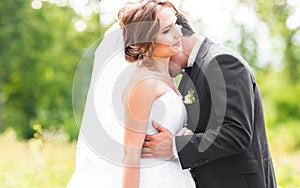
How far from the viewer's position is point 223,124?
3.17 m

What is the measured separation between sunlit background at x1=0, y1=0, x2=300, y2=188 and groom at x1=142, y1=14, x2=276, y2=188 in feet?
33.3

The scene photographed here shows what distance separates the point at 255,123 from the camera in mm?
3396

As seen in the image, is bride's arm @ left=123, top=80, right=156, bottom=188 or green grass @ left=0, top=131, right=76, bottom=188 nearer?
bride's arm @ left=123, top=80, right=156, bottom=188

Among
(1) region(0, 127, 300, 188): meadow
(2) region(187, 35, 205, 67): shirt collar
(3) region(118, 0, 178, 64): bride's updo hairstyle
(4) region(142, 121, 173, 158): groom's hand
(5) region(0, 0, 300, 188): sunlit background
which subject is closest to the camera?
(3) region(118, 0, 178, 64): bride's updo hairstyle

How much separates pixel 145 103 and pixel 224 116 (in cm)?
42

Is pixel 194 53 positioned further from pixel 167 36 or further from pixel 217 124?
pixel 217 124

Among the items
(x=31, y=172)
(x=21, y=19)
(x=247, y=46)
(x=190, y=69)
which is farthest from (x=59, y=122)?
(x=190, y=69)

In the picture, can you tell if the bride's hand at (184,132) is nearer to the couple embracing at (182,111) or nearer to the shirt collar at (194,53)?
the couple embracing at (182,111)

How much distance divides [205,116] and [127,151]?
0.46 meters

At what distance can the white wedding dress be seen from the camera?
3.23 meters

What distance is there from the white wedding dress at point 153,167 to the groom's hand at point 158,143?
4 centimetres

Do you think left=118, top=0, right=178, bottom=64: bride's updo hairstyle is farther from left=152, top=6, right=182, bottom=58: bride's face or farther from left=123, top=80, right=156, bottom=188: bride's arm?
left=123, top=80, right=156, bottom=188: bride's arm

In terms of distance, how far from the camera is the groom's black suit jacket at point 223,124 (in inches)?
125

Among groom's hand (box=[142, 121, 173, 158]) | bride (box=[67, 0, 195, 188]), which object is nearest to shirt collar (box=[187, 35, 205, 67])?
bride (box=[67, 0, 195, 188])
